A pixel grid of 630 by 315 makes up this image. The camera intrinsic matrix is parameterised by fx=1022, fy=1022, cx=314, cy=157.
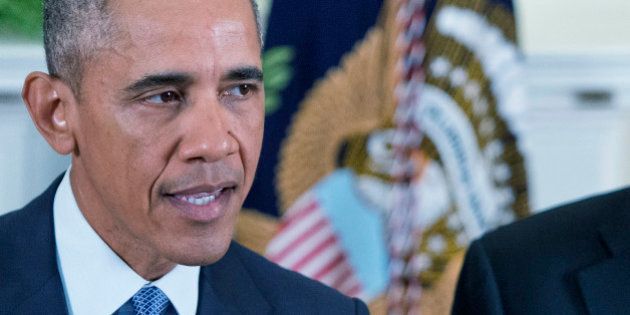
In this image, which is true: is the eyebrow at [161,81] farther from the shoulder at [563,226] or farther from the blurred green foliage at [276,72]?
the blurred green foliage at [276,72]

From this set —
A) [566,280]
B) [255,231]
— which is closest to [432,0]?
[255,231]

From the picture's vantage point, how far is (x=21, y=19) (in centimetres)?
222

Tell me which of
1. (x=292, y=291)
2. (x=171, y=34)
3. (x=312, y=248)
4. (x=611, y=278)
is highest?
(x=171, y=34)

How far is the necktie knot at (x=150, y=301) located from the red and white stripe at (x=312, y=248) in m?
1.19

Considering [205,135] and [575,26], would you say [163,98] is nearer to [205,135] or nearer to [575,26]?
[205,135]

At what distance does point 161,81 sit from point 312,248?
4.59ft

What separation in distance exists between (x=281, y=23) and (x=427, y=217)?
22.4 inches

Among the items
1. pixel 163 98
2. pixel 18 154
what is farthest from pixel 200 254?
pixel 18 154

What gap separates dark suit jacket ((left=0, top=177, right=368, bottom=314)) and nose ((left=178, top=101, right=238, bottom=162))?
25 centimetres

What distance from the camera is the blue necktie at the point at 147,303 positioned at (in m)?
1.13

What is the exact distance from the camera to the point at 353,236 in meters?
2.38

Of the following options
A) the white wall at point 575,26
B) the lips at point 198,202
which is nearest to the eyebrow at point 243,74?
the lips at point 198,202

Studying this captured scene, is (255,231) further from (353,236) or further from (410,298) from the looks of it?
(410,298)

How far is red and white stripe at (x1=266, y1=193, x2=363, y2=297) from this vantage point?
7.68ft
